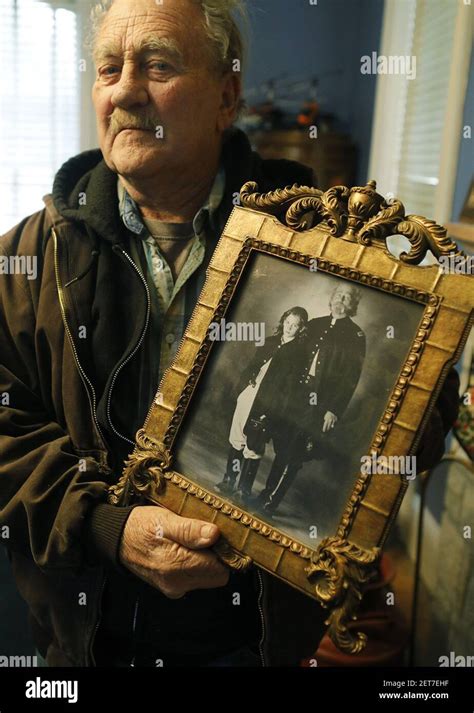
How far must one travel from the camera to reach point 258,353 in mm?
787

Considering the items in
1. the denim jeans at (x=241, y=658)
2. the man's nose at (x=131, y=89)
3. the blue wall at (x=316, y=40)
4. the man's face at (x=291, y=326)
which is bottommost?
the denim jeans at (x=241, y=658)

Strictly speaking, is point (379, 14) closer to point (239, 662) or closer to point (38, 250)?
point (38, 250)

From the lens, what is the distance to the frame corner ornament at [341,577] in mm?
716

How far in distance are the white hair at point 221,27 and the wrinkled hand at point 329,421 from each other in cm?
47

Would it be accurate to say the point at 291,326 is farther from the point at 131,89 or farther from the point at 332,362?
the point at 131,89

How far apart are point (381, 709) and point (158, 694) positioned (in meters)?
0.33

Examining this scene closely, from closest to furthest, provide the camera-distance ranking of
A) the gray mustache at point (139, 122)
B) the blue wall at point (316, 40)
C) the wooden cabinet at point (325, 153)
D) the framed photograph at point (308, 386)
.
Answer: the framed photograph at point (308, 386) → the gray mustache at point (139, 122) → the blue wall at point (316, 40) → the wooden cabinet at point (325, 153)

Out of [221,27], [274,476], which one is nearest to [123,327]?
[274,476]

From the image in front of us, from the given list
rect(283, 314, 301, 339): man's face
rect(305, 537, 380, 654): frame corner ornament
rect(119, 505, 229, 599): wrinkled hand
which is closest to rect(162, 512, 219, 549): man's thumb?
rect(119, 505, 229, 599): wrinkled hand

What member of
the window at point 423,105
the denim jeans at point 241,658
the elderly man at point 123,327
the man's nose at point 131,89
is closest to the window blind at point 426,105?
the window at point 423,105

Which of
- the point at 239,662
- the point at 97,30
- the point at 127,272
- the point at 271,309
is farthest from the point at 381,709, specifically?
the point at 97,30

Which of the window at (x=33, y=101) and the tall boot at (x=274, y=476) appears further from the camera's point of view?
the window at (x=33, y=101)

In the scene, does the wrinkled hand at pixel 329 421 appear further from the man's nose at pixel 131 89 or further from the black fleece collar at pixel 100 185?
the man's nose at pixel 131 89

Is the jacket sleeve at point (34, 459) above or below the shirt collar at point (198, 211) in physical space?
below
